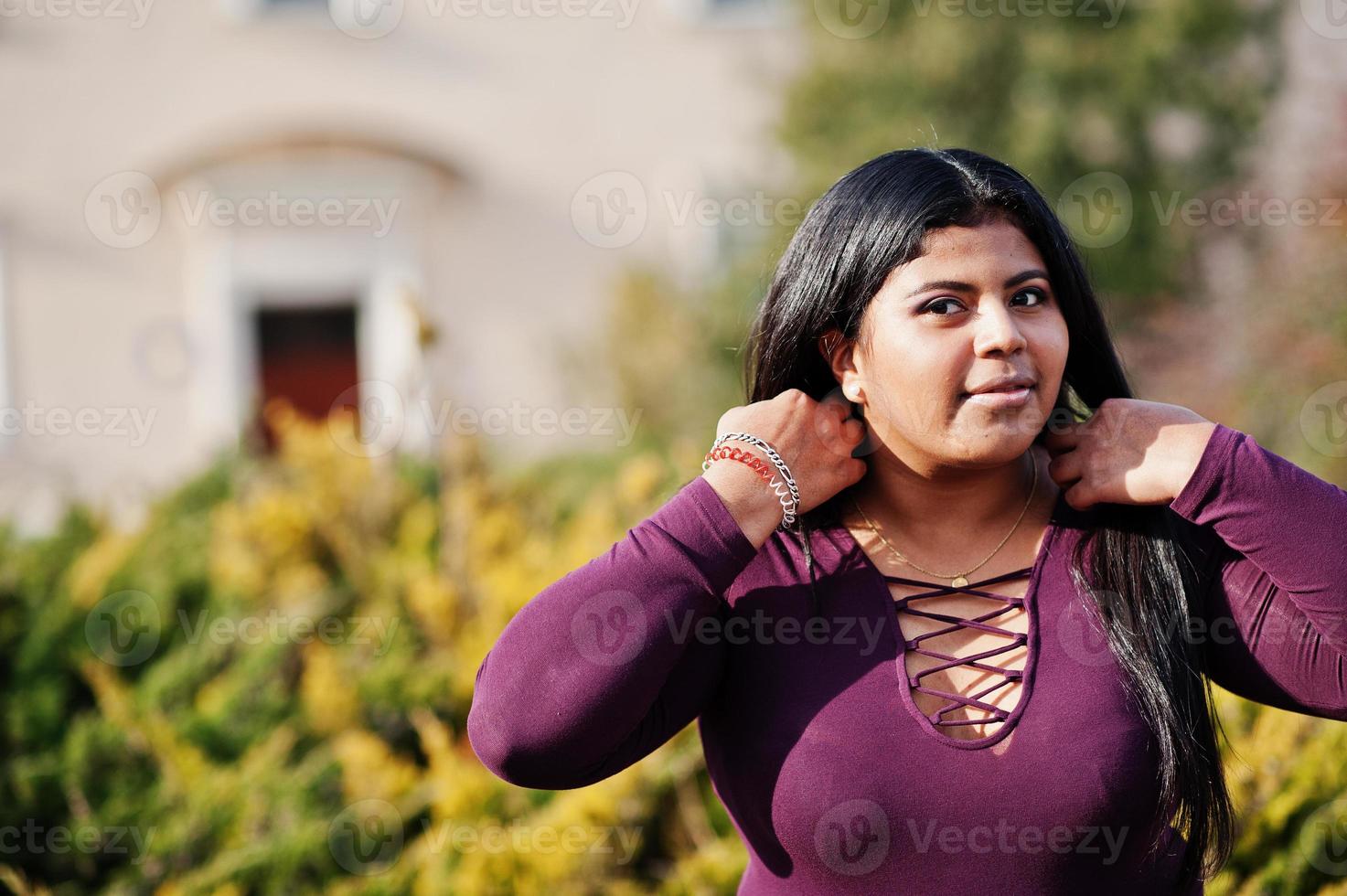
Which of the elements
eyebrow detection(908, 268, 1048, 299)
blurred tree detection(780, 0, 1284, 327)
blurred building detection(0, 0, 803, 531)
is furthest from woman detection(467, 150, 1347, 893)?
blurred building detection(0, 0, 803, 531)

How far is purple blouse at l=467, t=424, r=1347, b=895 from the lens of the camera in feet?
5.69

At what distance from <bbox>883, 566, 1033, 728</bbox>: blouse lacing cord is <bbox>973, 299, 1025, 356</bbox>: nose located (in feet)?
1.19

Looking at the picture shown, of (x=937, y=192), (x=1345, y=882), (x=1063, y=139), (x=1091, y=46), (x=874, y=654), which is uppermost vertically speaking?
(x=1091, y=46)

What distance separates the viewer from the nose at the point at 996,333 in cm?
176

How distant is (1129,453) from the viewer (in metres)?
1.88

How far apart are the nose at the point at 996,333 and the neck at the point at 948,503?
0.24m

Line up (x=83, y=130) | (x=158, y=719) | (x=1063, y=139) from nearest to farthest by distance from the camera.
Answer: (x=158, y=719), (x=1063, y=139), (x=83, y=130)

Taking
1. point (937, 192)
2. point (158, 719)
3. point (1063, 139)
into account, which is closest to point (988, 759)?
point (937, 192)

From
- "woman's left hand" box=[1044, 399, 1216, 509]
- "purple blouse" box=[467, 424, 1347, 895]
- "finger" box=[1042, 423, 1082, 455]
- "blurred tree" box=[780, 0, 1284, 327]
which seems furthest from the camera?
"blurred tree" box=[780, 0, 1284, 327]

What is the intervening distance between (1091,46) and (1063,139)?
0.72 metres

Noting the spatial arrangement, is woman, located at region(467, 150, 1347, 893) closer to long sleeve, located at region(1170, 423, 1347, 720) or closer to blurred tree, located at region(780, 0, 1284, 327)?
long sleeve, located at region(1170, 423, 1347, 720)

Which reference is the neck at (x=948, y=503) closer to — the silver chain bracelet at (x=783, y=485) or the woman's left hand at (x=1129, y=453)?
the woman's left hand at (x=1129, y=453)

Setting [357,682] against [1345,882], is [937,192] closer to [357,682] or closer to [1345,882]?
[1345,882]

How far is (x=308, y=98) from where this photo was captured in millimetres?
11758
